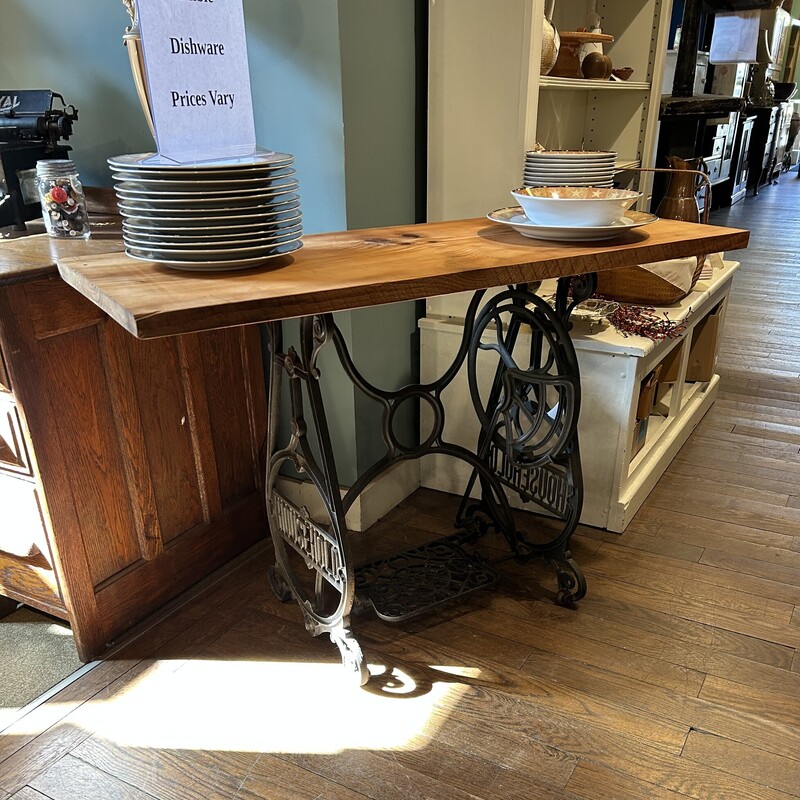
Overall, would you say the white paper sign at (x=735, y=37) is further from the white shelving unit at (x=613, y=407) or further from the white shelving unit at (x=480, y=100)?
the white shelving unit at (x=480, y=100)

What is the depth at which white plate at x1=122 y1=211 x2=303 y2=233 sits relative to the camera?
107cm

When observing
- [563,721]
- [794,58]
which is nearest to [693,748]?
[563,721]

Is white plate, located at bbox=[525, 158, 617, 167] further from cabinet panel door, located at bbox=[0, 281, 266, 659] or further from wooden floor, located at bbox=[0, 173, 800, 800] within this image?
wooden floor, located at bbox=[0, 173, 800, 800]

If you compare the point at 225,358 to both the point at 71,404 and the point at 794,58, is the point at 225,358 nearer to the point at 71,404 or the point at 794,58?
the point at 71,404

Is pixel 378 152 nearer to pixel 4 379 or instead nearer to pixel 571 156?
pixel 571 156

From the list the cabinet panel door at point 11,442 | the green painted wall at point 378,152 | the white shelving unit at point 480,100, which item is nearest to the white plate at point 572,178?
the white shelving unit at point 480,100

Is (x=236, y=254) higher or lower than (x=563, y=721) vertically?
higher

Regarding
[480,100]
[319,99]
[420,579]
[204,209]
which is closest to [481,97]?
[480,100]

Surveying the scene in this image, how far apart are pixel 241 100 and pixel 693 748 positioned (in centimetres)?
141

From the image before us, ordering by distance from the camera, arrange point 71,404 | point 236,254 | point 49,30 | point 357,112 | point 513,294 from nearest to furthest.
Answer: point 236,254 < point 71,404 < point 513,294 < point 357,112 < point 49,30

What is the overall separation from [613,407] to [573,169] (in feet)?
2.34

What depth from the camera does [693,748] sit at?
1387 millimetres

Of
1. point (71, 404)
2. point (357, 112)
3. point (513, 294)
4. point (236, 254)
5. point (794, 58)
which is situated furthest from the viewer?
point (794, 58)

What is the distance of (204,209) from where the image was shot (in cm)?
105
